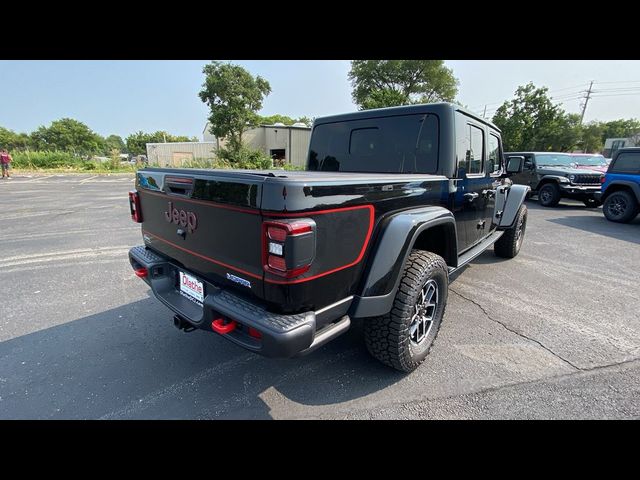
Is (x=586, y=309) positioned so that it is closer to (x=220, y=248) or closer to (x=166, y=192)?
(x=220, y=248)

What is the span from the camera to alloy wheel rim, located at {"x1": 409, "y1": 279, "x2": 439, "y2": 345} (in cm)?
245

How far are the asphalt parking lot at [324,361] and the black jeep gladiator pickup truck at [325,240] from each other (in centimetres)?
39

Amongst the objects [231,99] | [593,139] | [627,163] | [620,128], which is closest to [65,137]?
[231,99]

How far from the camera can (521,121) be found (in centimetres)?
2948

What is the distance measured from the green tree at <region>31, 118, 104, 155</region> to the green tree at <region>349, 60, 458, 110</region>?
5343 cm

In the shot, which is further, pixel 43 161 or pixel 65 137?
pixel 65 137

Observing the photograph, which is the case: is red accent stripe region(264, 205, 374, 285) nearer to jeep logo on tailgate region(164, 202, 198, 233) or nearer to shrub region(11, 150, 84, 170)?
jeep logo on tailgate region(164, 202, 198, 233)

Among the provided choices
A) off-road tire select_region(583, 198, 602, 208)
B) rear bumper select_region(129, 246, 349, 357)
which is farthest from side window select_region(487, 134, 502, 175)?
off-road tire select_region(583, 198, 602, 208)

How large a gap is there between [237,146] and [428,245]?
29381mm

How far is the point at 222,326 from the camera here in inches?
70.4

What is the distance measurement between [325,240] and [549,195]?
12458 mm

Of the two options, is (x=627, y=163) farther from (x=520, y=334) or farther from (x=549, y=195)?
(x=520, y=334)

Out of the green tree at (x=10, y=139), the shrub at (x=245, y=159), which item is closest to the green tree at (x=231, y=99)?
the shrub at (x=245, y=159)
